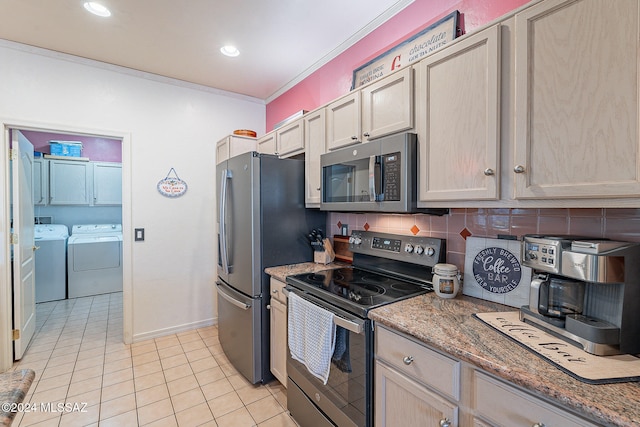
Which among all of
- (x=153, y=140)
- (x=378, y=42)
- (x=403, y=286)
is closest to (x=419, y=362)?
(x=403, y=286)

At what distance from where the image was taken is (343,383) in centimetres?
148

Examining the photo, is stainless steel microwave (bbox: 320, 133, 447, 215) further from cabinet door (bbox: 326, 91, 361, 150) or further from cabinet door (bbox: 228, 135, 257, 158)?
cabinet door (bbox: 228, 135, 257, 158)

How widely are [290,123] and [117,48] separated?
1.63 meters

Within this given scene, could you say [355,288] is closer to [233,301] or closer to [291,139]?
[233,301]

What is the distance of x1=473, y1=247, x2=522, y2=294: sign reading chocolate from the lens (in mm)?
1384

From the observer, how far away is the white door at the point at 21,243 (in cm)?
246

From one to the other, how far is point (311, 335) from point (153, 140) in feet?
8.55

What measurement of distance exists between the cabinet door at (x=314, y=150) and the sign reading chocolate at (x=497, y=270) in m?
1.14

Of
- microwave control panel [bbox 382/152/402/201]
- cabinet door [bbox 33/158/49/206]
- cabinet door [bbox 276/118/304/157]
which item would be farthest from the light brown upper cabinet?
cabinet door [bbox 33/158/49/206]

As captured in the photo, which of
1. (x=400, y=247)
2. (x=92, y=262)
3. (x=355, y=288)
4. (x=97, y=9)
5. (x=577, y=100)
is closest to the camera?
(x=577, y=100)

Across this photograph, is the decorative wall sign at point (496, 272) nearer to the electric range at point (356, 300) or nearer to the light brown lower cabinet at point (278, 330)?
the electric range at point (356, 300)

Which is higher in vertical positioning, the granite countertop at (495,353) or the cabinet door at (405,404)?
the granite countertop at (495,353)

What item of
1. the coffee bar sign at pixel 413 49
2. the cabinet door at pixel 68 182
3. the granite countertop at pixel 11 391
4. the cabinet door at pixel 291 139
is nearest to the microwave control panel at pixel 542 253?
the coffee bar sign at pixel 413 49

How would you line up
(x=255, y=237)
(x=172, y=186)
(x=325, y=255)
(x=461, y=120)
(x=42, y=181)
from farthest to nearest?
(x=42, y=181), (x=172, y=186), (x=325, y=255), (x=255, y=237), (x=461, y=120)
